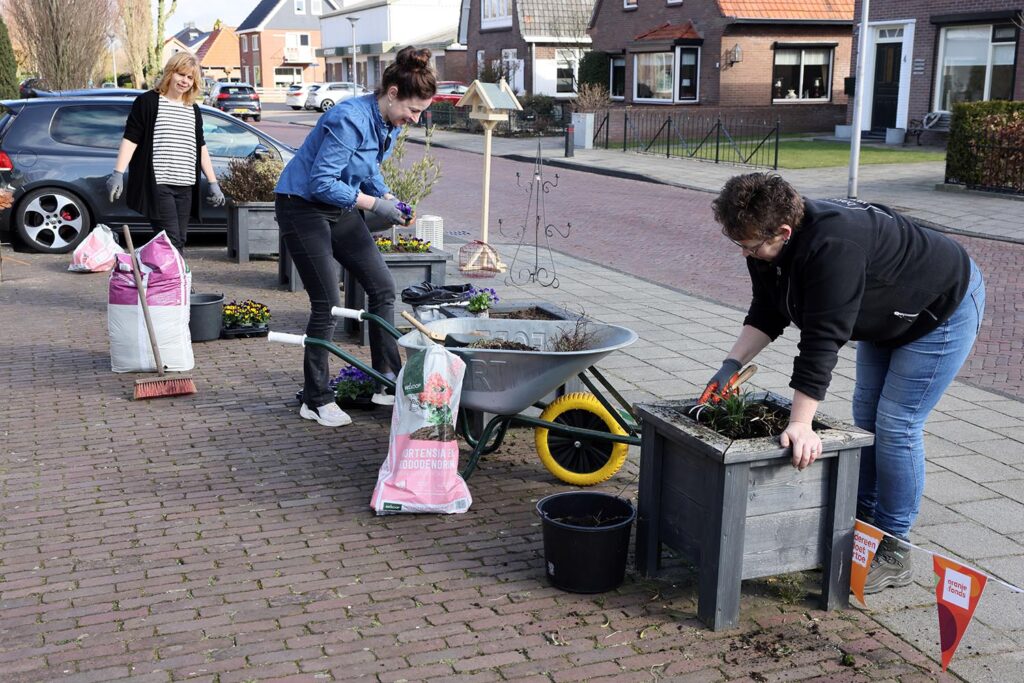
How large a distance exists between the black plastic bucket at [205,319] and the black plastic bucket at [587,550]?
4.56 metres

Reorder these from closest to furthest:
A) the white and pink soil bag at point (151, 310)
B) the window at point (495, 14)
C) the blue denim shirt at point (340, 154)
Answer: the blue denim shirt at point (340, 154)
the white and pink soil bag at point (151, 310)
the window at point (495, 14)

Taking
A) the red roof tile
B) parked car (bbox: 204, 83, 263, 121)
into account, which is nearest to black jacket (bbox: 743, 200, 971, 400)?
the red roof tile

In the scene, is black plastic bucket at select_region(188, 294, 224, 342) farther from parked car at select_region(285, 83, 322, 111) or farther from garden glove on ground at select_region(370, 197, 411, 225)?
parked car at select_region(285, 83, 322, 111)

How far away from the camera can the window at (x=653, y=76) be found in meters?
35.9

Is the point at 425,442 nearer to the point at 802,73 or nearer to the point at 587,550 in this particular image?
the point at 587,550

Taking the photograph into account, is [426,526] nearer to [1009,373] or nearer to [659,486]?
[659,486]

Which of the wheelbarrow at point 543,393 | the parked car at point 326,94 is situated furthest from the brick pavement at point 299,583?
the parked car at point 326,94

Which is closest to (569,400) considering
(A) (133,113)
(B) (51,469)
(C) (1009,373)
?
(B) (51,469)

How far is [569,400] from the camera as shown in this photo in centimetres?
524

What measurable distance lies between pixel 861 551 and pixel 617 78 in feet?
121

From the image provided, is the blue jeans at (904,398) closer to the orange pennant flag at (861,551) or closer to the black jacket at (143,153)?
the orange pennant flag at (861,551)

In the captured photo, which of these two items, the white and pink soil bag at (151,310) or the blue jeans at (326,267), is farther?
the white and pink soil bag at (151,310)

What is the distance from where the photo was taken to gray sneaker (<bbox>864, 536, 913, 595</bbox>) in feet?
13.0

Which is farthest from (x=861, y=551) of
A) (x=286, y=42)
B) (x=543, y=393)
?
(x=286, y=42)
